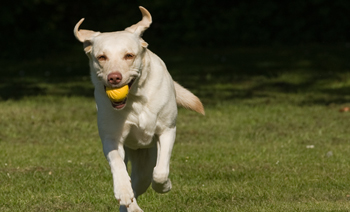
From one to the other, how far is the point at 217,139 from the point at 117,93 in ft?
14.8

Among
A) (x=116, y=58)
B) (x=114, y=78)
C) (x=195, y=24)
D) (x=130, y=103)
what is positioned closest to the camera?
(x=114, y=78)

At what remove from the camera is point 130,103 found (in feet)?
16.4

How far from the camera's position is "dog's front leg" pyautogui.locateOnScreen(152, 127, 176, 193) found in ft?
16.5

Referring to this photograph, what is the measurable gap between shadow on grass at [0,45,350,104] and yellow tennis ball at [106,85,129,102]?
7.36 meters

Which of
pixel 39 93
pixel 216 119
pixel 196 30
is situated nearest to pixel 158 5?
pixel 196 30

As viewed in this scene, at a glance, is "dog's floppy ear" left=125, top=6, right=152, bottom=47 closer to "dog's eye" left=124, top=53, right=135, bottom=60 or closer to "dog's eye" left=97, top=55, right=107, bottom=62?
"dog's eye" left=124, top=53, right=135, bottom=60

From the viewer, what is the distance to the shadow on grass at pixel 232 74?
1294 cm

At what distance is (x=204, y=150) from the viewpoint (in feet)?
27.1

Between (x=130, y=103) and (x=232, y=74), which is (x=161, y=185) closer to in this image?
(x=130, y=103)

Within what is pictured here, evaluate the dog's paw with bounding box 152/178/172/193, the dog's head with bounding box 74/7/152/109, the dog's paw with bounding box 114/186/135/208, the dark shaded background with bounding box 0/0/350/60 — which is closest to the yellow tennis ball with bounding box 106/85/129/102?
the dog's head with bounding box 74/7/152/109

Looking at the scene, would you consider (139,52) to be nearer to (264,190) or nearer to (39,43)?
(264,190)

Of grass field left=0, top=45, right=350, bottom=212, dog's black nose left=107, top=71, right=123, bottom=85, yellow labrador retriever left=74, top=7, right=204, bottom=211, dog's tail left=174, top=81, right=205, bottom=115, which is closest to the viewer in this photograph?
dog's black nose left=107, top=71, right=123, bottom=85

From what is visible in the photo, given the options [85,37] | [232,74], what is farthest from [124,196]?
[232,74]

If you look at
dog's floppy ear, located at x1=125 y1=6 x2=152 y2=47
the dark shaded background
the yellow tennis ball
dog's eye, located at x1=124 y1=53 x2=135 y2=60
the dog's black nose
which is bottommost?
the dark shaded background
